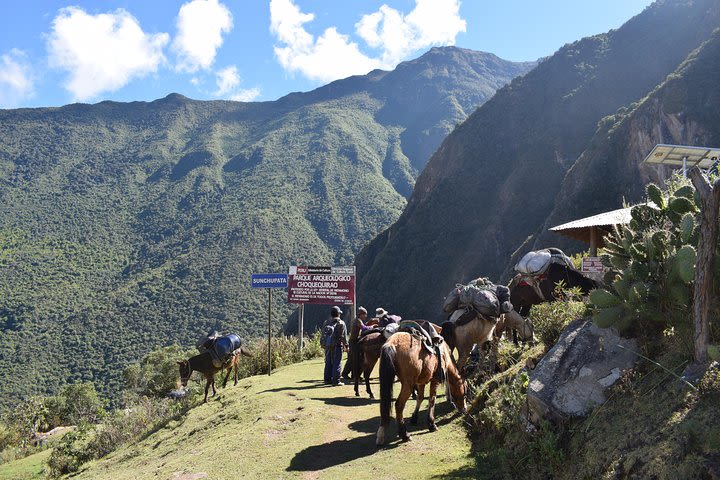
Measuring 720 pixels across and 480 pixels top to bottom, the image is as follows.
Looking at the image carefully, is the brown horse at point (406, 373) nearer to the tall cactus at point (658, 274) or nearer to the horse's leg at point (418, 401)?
the horse's leg at point (418, 401)

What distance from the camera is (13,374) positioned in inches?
2201

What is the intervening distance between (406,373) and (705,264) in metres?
3.66

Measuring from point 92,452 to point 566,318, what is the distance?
1026cm

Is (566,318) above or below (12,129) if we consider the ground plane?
below

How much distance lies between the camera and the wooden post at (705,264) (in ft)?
16.8

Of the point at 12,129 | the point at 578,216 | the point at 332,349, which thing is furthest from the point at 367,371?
the point at 12,129

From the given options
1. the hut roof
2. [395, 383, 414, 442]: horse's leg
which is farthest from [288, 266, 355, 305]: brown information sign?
[395, 383, 414, 442]: horse's leg

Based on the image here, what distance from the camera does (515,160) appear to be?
94125 millimetres

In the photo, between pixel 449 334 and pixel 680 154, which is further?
pixel 680 154

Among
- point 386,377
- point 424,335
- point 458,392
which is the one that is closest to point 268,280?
point 424,335

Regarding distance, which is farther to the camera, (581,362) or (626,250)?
(626,250)

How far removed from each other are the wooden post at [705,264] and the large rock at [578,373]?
2.89ft

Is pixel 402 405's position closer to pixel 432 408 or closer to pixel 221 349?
pixel 432 408

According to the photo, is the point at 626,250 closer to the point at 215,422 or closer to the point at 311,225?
the point at 215,422
